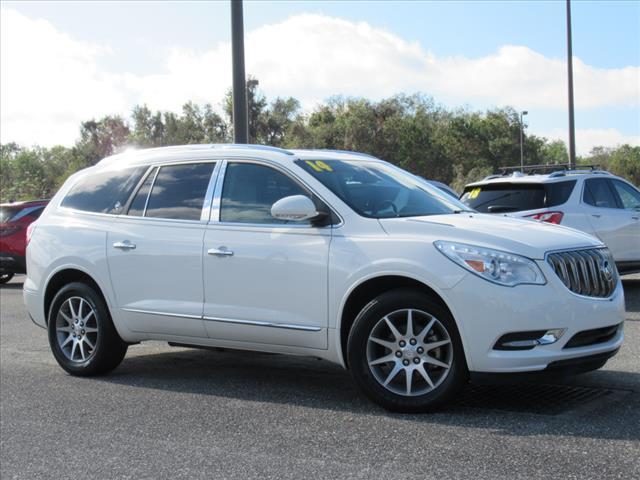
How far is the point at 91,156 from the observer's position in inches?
3105

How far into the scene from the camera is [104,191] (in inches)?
283

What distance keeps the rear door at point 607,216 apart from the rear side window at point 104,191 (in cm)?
651

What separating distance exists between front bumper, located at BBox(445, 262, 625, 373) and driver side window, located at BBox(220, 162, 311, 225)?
1.51 m

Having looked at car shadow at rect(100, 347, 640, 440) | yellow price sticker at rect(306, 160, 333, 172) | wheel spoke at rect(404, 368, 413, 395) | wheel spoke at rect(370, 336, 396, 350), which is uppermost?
yellow price sticker at rect(306, 160, 333, 172)

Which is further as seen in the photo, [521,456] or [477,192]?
[477,192]

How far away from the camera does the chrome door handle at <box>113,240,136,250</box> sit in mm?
6641

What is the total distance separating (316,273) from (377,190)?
0.85m

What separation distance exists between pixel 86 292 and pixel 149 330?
0.74 meters

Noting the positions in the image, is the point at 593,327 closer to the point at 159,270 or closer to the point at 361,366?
the point at 361,366

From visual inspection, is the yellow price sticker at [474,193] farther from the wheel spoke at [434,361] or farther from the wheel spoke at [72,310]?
the wheel spoke at [434,361]

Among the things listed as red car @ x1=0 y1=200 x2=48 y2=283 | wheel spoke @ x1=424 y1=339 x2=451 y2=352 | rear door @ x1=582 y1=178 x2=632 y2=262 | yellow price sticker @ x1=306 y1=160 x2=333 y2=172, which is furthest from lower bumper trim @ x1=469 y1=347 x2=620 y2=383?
red car @ x1=0 y1=200 x2=48 y2=283

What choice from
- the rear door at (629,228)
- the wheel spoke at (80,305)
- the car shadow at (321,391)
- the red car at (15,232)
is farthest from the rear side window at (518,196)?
the red car at (15,232)

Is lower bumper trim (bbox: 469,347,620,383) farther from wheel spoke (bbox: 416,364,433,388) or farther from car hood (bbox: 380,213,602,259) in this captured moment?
car hood (bbox: 380,213,602,259)

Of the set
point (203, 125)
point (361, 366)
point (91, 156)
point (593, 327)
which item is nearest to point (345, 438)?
point (361, 366)
